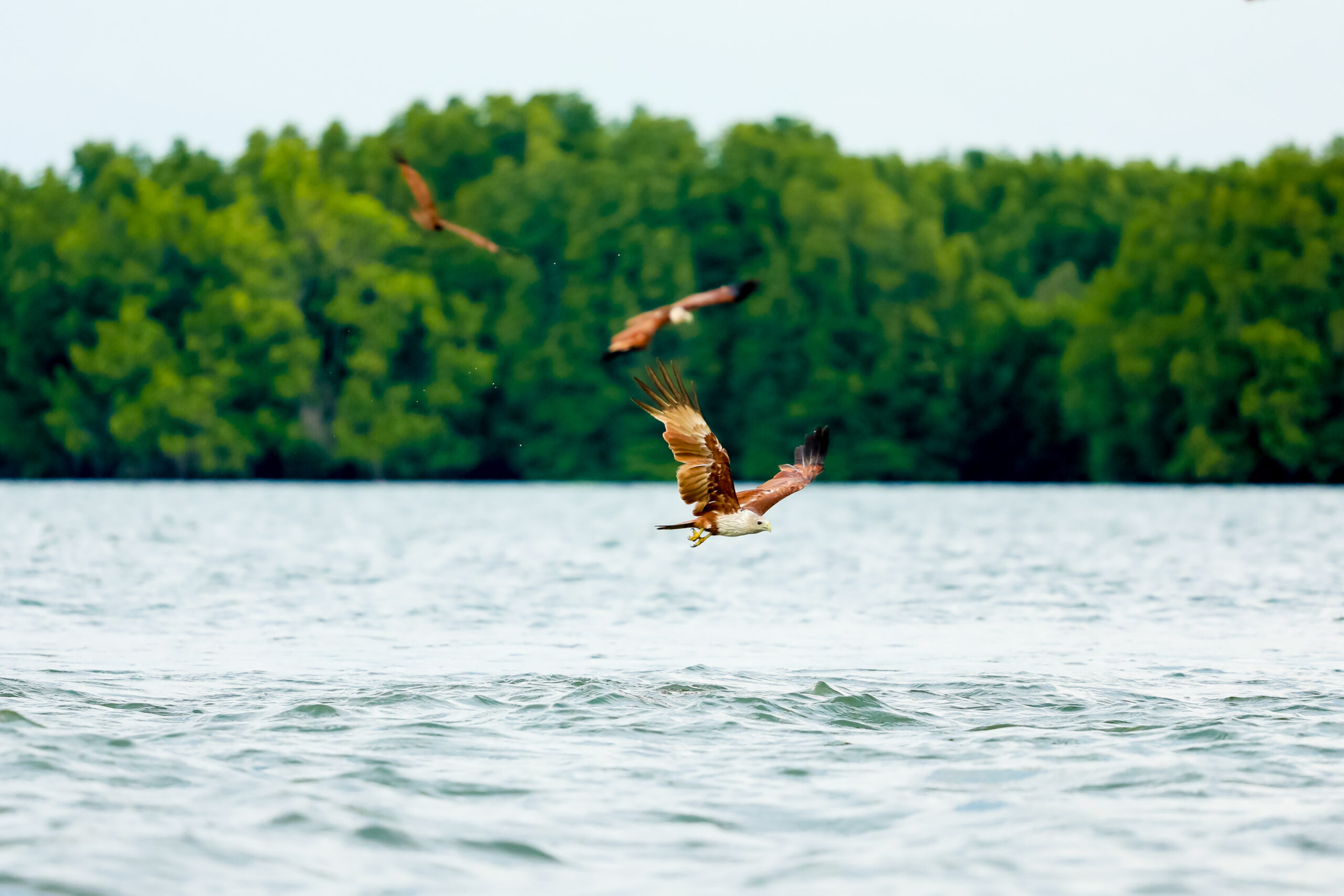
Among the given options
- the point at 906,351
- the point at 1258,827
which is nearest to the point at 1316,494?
the point at 906,351

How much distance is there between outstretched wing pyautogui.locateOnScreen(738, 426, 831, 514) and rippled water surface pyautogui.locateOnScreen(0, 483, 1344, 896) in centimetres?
155

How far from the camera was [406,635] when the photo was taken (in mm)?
18578

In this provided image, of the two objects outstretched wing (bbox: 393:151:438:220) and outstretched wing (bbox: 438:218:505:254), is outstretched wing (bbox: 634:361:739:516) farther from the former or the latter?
outstretched wing (bbox: 393:151:438:220)

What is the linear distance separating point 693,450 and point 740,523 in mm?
733

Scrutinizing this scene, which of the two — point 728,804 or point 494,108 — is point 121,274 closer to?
point 494,108

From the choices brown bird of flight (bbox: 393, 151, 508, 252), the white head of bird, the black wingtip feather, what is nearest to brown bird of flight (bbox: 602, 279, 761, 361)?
brown bird of flight (bbox: 393, 151, 508, 252)

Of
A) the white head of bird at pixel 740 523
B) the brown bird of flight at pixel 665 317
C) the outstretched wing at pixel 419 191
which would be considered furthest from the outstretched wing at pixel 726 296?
the white head of bird at pixel 740 523

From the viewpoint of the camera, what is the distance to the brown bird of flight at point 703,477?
12.0 metres

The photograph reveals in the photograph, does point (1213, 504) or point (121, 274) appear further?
point (121, 274)

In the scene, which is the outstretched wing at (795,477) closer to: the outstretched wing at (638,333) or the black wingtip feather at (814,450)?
the black wingtip feather at (814,450)

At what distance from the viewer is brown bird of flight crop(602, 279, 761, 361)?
1002 centimetres

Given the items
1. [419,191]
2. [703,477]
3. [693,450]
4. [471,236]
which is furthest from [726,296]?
[419,191]

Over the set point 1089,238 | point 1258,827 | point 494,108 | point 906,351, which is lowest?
point 1258,827

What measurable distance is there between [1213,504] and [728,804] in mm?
43683
